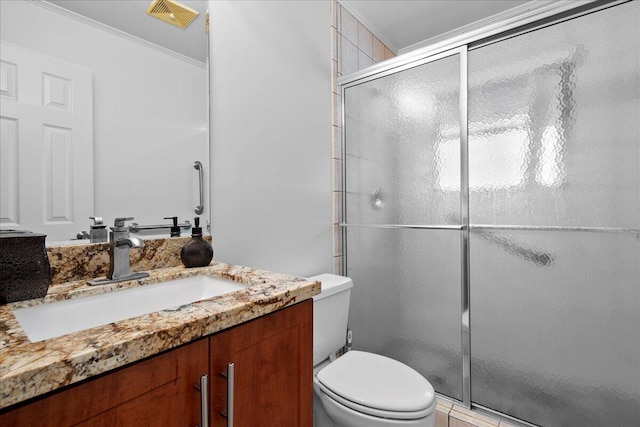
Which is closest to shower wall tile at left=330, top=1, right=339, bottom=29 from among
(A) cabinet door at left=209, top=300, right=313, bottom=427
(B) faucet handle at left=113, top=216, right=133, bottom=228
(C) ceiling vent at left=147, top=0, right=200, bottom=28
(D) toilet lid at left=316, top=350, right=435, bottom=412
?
(C) ceiling vent at left=147, top=0, right=200, bottom=28

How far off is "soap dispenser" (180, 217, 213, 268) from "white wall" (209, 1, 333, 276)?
0.51ft

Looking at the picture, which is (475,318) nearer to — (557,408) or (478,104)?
(557,408)

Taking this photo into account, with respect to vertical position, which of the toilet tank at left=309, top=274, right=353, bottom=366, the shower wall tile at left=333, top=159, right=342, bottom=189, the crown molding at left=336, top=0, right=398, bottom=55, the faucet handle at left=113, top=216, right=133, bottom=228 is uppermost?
the crown molding at left=336, top=0, right=398, bottom=55

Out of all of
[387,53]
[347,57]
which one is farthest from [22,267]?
[387,53]

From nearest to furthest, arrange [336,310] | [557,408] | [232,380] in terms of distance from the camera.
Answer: [232,380] → [557,408] → [336,310]

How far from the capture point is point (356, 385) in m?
1.16

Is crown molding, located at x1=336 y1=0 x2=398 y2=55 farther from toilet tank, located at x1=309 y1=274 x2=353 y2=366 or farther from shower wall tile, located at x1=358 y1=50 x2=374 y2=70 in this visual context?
toilet tank, located at x1=309 y1=274 x2=353 y2=366

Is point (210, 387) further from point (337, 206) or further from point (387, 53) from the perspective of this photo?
point (387, 53)

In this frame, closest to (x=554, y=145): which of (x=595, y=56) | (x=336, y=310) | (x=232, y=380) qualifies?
(x=595, y=56)

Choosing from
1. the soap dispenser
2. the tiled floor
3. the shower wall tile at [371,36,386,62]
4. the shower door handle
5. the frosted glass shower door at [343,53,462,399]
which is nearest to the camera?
the soap dispenser

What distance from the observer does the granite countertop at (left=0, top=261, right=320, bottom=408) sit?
0.42 meters

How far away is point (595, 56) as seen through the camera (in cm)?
Answer: 117

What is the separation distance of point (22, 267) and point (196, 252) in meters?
0.44

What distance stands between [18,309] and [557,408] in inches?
72.5
